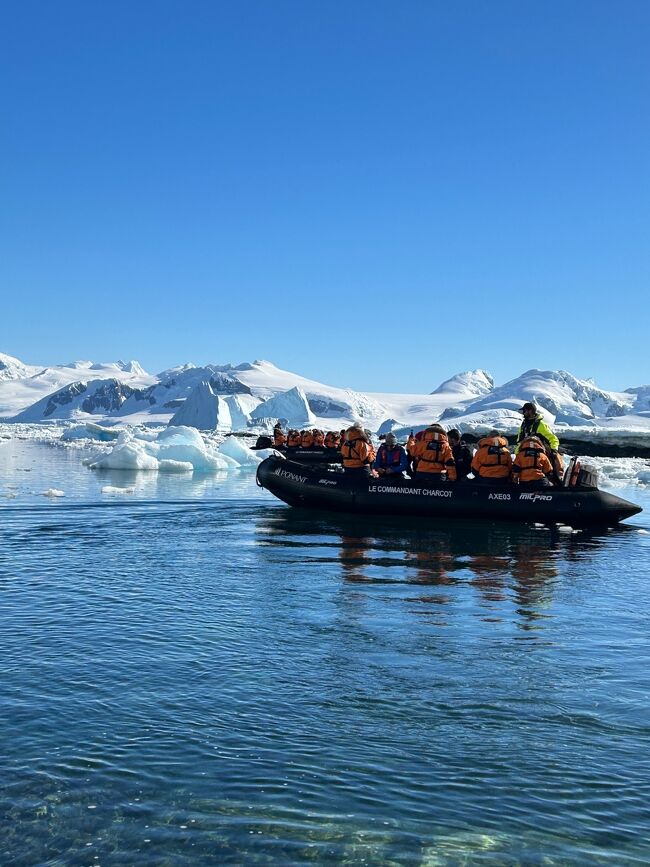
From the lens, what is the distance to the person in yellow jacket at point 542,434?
16453 millimetres

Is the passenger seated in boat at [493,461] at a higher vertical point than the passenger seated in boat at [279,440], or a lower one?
lower

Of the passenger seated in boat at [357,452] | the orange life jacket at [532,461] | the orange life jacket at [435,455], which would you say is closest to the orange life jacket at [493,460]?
the orange life jacket at [532,461]

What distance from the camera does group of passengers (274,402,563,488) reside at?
16.1m

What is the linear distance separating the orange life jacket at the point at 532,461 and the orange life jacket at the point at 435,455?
1.39 m

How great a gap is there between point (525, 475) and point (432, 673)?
1010cm

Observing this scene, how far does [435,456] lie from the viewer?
16.5 meters

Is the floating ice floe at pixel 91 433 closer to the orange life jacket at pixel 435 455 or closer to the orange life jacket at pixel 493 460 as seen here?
the orange life jacket at pixel 435 455

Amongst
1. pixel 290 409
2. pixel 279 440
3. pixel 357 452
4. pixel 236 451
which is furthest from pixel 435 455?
pixel 290 409

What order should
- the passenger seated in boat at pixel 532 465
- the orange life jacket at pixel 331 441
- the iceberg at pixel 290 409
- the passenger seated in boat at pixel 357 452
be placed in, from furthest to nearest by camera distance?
the iceberg at pixel 290 409
the orange life jacket at pixel 331 441
the passenger seated in boat at pixel 357 452
the passenger seated in boat at pixel 532 465

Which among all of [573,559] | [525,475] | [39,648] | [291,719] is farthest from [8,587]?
[525,475]

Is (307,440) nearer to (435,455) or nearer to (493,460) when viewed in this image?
(435,455)

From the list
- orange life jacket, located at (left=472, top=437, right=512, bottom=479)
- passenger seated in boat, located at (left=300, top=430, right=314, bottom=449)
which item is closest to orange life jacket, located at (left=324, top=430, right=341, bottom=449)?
passenger seated in boat, located at (left=300, top=430, right=314, bottom=449)

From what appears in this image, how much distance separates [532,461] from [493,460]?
0.76 m

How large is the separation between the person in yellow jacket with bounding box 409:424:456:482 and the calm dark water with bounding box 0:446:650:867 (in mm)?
5298
